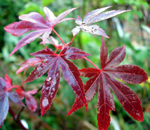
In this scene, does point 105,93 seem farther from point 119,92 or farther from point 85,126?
point 85,126

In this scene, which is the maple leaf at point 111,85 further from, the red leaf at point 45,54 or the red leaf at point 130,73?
the red leaf at point 45,54

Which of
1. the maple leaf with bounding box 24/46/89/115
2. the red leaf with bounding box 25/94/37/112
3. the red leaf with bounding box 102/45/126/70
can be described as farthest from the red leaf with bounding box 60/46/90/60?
the red leaf with bounding box 25/94/37/112

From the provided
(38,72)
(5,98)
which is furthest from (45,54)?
(5,98)

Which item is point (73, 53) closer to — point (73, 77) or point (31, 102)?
point (73, 77)

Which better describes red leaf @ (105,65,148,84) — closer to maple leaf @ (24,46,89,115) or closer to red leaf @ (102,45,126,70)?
red leaf @ (102,45,126,70)

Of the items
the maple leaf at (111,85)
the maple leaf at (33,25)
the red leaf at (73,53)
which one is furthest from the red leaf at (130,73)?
the maple leaf at (33,25)

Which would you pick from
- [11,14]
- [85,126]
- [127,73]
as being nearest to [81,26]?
[127,73]
